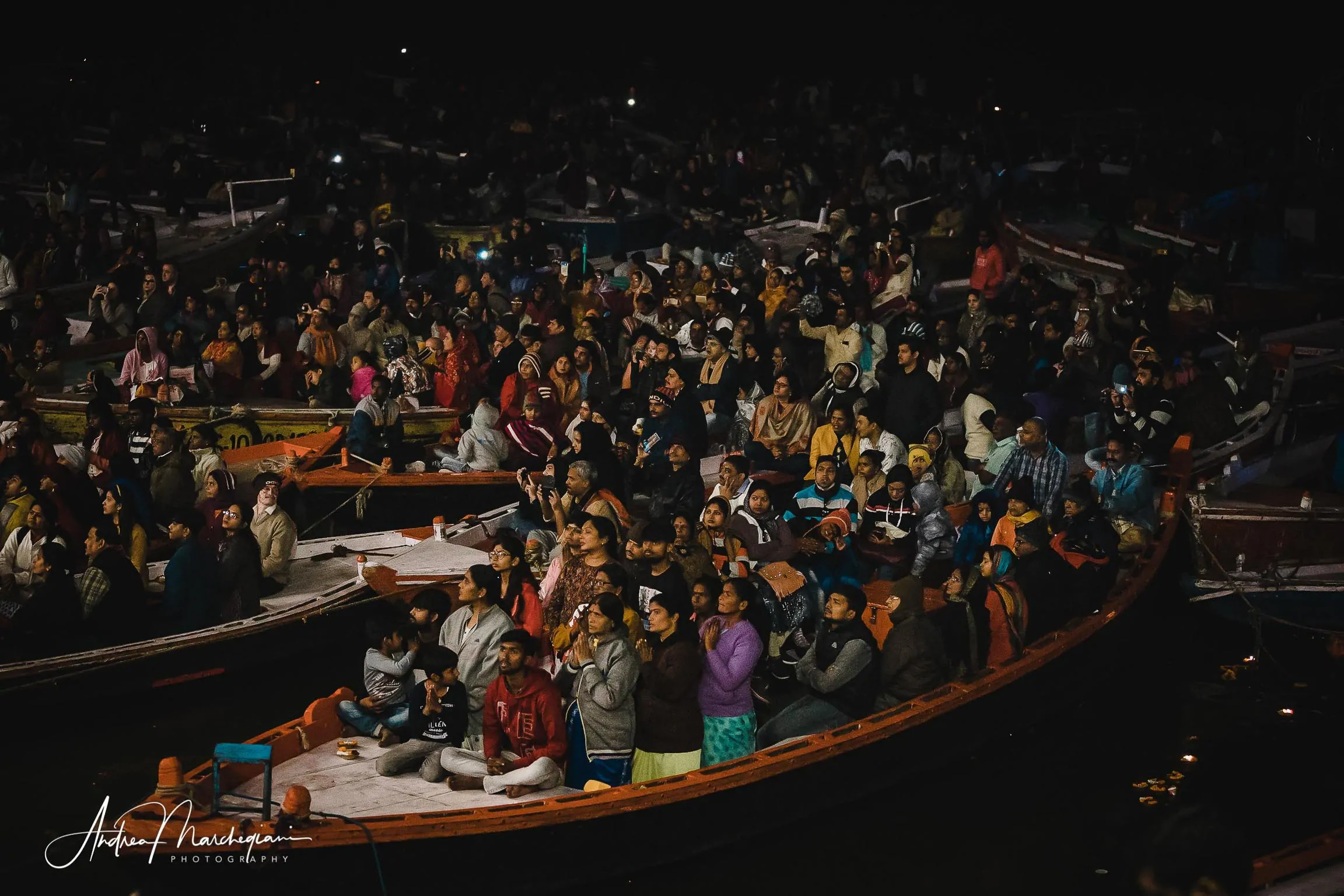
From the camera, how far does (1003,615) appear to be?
9.09m

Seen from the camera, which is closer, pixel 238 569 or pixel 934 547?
pixel 934 547

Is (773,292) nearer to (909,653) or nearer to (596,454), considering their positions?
(596,454)

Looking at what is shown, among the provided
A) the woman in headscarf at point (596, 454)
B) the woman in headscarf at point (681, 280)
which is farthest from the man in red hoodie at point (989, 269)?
the woman in headscarf at point (596, 454)

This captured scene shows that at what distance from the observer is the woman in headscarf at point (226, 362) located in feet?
49.3

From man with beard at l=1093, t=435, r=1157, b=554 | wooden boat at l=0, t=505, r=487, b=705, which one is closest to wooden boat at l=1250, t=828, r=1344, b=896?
man with beard at l=1093, t=435, r=1157, b=554

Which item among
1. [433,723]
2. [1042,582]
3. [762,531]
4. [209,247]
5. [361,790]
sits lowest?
[361,790]

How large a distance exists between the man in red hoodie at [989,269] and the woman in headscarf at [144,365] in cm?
748

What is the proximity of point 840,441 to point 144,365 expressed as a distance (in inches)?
274

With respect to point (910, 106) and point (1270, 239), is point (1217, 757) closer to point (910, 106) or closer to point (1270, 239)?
point (1270, 239)

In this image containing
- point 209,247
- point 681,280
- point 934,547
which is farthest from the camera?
point 209,247

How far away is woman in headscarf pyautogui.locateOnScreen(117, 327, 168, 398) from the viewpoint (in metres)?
14.8

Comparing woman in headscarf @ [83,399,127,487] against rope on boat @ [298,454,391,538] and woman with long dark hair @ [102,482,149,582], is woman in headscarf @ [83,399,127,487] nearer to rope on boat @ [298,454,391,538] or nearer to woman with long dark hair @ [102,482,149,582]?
rope on boat @ [298,454,391,538]

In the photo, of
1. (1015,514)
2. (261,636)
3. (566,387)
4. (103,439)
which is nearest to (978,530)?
(1015,514)
